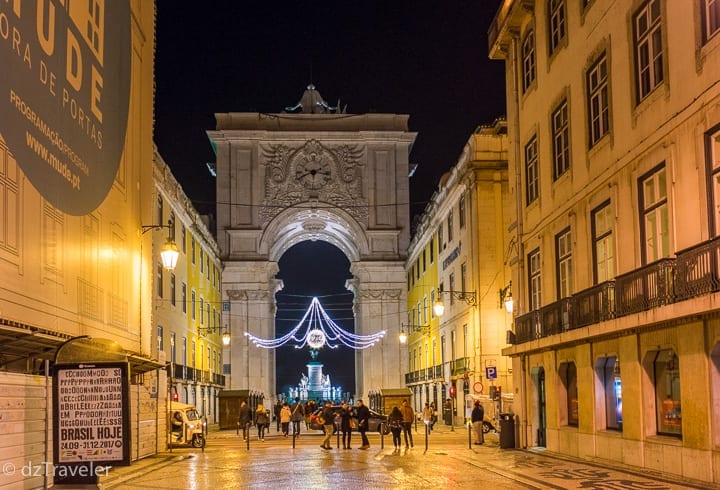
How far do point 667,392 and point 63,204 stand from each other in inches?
444

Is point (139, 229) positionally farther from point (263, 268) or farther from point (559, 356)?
point (263, 268)

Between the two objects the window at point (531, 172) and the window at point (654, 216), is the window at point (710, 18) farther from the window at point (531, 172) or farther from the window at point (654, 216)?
the window at point (531, 172)

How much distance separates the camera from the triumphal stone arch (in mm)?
68625

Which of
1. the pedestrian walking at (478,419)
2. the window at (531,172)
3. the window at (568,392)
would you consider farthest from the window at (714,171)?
the pedestrian walking at (478,419)

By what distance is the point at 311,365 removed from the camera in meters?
87.7

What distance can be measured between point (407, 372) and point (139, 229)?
47266mm

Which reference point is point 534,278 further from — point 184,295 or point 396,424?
point 184,295

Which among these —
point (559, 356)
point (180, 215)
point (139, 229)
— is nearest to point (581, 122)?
point (559, 356)

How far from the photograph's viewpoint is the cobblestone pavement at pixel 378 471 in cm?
1709

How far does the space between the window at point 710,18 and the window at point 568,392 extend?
410 inches

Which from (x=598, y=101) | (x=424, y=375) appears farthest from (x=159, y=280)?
(x=598, y=101)

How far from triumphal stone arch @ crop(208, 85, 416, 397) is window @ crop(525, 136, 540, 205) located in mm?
41838

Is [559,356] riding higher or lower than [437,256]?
lower

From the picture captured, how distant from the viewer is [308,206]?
2717 inches
